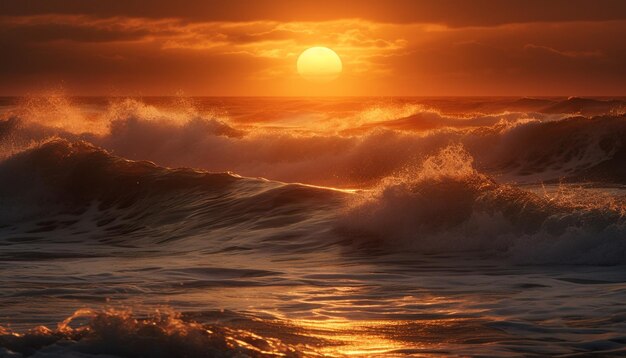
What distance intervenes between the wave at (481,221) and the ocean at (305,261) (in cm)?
3

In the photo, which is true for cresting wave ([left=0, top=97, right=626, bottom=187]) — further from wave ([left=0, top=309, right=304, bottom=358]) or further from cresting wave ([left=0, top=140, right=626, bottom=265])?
wave ([left=0, top=309, right=304, bottom=358])

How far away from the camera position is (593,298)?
8.61 m

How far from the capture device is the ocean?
696cm

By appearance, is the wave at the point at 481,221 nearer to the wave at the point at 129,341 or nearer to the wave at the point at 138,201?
the wave at the point at 138,201

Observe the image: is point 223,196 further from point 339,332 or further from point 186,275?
point 339,332

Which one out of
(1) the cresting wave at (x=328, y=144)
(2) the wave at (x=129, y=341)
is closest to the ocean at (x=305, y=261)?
(2) the wave at (x=129, y=341)

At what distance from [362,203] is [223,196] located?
15.0 ft

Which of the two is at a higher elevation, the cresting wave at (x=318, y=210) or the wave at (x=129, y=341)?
the cresting wave at (x=318, y=210)

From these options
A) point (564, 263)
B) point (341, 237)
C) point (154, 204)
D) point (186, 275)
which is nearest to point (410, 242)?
point (341, 237)

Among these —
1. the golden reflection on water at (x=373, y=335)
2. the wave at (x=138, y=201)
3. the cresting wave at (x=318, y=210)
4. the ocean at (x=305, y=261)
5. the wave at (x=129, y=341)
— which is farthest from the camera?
the wave at (x=138, y=201)

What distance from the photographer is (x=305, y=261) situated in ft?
38.4

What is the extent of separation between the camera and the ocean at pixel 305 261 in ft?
22.8

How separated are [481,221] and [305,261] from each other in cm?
242

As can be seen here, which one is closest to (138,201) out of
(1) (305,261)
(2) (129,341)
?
(1) (305,261)
